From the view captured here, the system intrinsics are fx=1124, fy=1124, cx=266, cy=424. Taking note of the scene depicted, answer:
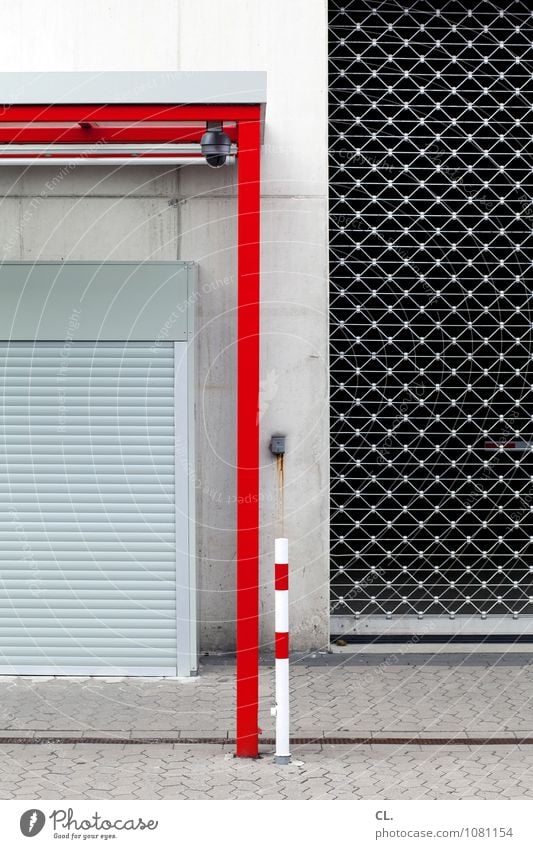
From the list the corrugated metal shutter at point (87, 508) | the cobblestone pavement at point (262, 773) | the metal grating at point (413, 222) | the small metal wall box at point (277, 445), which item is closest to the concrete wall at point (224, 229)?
the small metal wall box at point (277, 445)

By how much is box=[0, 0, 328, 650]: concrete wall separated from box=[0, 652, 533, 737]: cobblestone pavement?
2.14 feet

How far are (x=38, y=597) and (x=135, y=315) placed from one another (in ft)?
6.70

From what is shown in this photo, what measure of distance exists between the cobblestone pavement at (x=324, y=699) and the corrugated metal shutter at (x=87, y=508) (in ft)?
0.88

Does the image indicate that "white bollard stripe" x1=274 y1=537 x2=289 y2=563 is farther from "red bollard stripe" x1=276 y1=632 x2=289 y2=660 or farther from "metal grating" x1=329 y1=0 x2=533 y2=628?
"metal grating" x1=329 y1=0 x2=533 y2=628

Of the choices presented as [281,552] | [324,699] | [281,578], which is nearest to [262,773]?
[281,578]

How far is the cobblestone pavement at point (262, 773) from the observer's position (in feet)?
17.9

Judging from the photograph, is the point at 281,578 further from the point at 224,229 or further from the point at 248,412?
the point at 224,229

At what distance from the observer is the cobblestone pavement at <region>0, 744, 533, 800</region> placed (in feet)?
17.9

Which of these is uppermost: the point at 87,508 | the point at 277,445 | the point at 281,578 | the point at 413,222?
the point at 413,222

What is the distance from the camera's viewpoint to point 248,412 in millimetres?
6141

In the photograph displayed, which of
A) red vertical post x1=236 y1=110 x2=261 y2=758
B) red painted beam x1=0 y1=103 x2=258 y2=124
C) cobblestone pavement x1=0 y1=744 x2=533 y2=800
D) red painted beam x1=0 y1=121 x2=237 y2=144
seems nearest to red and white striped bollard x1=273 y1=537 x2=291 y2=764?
cobblestone pavement x1=0 y1=744 x2=533 y2=800

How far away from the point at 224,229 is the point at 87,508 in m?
2.28

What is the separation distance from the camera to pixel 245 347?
6.18 meters

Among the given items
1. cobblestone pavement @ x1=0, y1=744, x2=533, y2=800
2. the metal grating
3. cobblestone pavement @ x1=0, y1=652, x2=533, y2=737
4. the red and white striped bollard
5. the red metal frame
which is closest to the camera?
cobblestone pavement @ x1=0, y1=744, x2=533, y2=800
